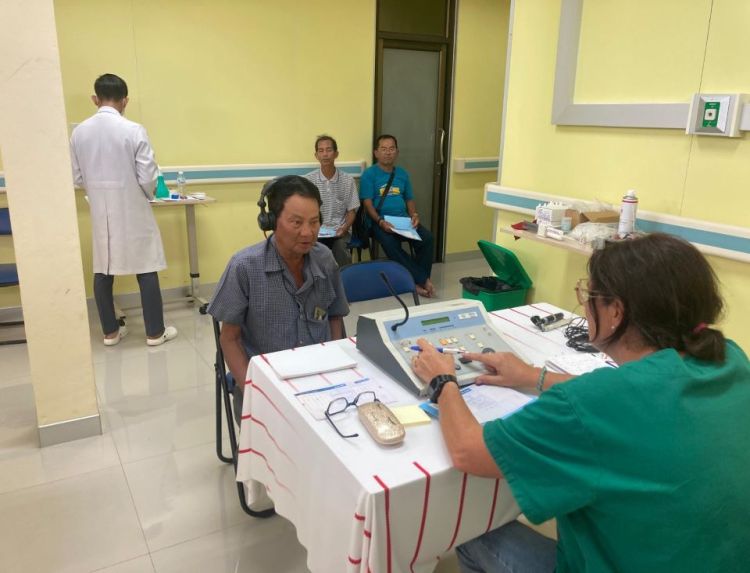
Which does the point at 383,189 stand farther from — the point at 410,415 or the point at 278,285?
the point at 410,415

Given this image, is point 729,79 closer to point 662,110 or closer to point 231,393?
point 662,110

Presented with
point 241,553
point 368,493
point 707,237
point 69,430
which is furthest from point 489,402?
point 69,430

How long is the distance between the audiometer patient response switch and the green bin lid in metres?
1.65

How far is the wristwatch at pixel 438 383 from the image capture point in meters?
1.39

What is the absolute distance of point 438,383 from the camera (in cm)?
139

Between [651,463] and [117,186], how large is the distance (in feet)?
10.9

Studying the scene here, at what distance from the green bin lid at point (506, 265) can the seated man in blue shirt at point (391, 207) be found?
4.38 feet

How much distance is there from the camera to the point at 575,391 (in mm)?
992

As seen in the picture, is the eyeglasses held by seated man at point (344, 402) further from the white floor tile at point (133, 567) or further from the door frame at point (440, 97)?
the door frame at point (440, 97)

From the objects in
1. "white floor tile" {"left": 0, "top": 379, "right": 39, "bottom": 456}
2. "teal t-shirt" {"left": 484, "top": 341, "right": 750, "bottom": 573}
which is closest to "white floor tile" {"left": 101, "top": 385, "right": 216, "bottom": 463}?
"white floor tile" {"left": 0, "top": 379, "right": 39, "bottom": 456}

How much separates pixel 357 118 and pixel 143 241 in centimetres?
226

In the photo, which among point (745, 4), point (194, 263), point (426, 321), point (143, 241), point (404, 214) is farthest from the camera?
point (404, 214)

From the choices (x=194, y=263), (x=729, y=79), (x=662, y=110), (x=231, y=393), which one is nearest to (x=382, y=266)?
(x=231, y=393)

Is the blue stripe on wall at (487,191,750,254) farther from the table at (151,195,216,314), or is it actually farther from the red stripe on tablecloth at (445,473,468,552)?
the table at (151,195,216,314)
